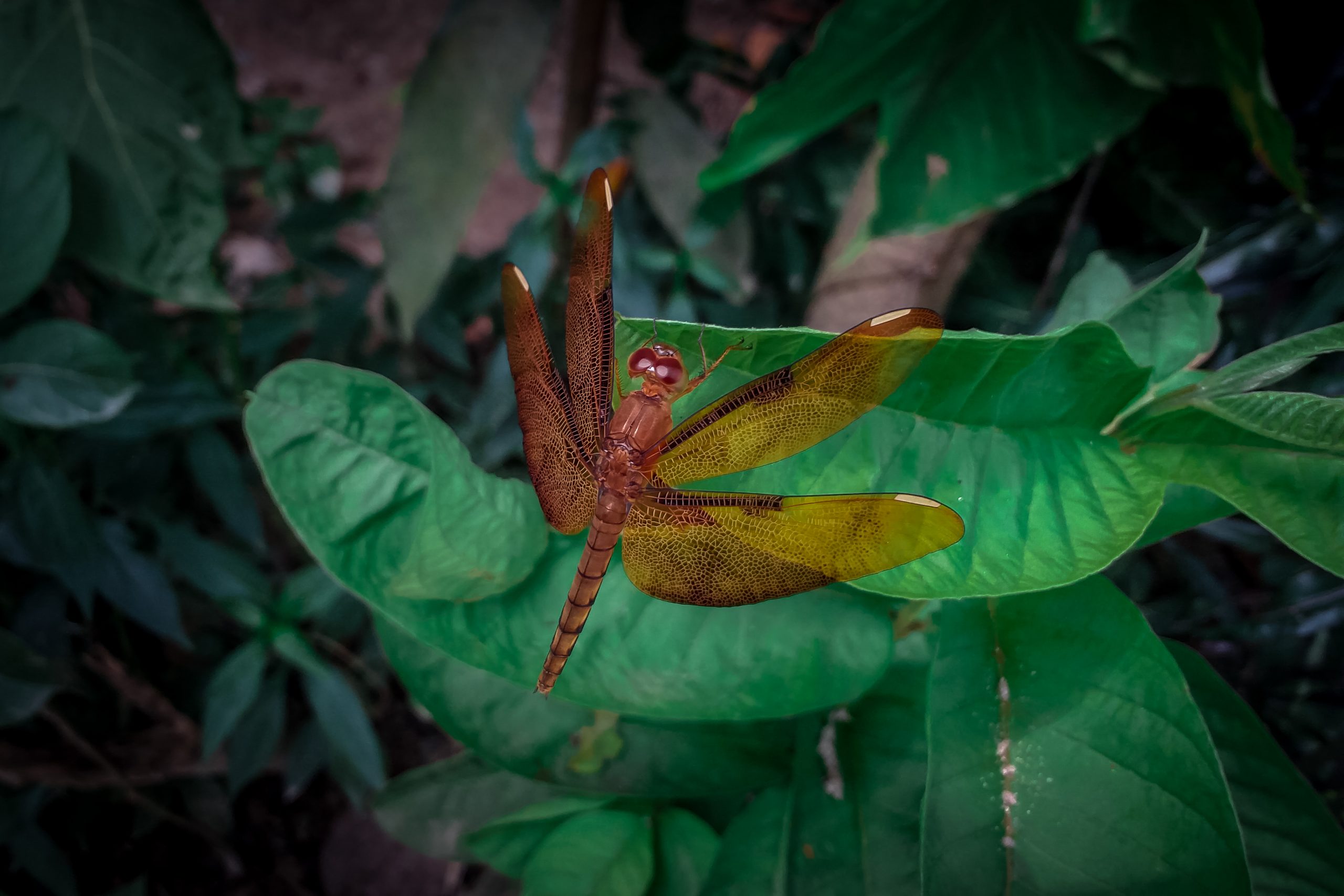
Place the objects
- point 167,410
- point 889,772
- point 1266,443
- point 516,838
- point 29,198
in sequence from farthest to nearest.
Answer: point 167,410, point 29,198, point 516,838, point 889,772, point 1266,443

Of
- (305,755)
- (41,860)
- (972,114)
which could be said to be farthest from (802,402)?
(41,860)

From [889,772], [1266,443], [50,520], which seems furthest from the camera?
[50,520]

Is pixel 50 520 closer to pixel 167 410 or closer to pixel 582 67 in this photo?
pixel 167 410

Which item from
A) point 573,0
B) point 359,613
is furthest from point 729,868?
point 573,0

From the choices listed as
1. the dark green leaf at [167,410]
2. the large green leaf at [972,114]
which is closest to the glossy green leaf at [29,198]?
the dark green leaf at [167,410]

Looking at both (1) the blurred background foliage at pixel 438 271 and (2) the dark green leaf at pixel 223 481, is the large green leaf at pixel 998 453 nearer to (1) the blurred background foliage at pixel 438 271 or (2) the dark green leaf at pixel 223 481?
(1) the blurred background foliage at pixel 438 271

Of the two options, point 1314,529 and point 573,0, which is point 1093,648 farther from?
point 573,0
